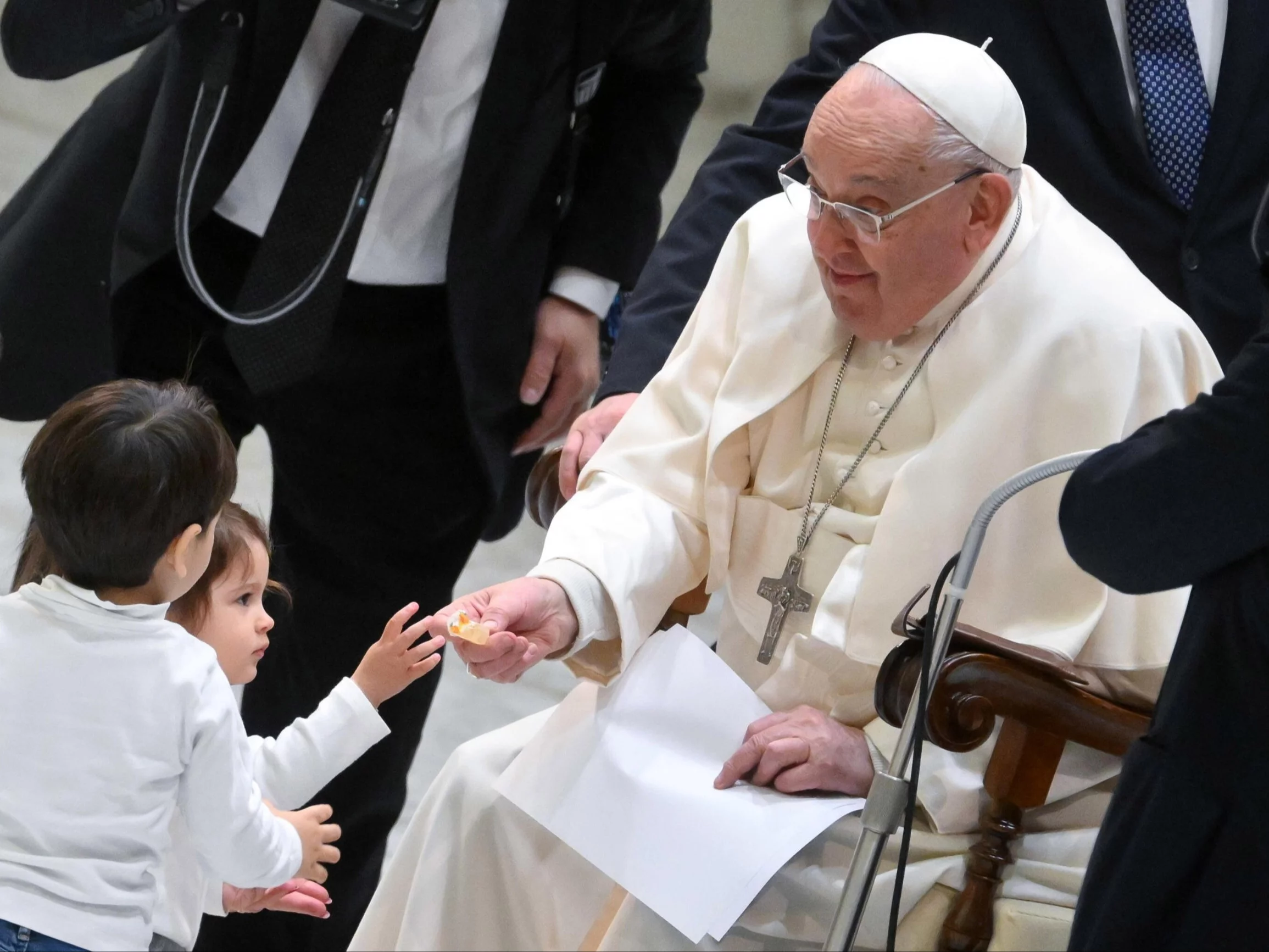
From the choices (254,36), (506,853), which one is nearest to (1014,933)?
(506,853)

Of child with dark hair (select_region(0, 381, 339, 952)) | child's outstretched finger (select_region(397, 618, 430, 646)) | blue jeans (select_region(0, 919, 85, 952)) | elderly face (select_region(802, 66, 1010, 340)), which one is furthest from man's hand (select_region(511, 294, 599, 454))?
blue jeans (select_region(0, 919, 85, 952))

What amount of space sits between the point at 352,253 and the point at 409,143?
213mm

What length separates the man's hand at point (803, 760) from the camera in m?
2.50

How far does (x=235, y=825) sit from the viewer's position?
209 cm

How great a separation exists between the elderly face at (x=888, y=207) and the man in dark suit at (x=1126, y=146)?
1.79 ft

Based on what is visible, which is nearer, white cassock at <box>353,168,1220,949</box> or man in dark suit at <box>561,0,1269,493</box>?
white cassock at <box>353,168,1220,949</box>

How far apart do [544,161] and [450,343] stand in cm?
36

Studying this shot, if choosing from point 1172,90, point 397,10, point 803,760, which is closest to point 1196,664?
point 803,760

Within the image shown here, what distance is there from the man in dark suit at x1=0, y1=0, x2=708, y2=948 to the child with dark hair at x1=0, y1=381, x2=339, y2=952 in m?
1.02

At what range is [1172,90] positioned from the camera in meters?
2.99

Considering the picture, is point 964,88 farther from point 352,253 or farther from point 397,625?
point 352,253

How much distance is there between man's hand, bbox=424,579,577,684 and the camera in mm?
2389

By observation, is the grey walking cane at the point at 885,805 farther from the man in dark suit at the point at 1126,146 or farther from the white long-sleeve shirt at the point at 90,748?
the man in dark suit at the point at 1126,146

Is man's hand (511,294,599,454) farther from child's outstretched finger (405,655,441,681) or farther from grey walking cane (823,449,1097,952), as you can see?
grey walking cane (823,449,1097,952)
